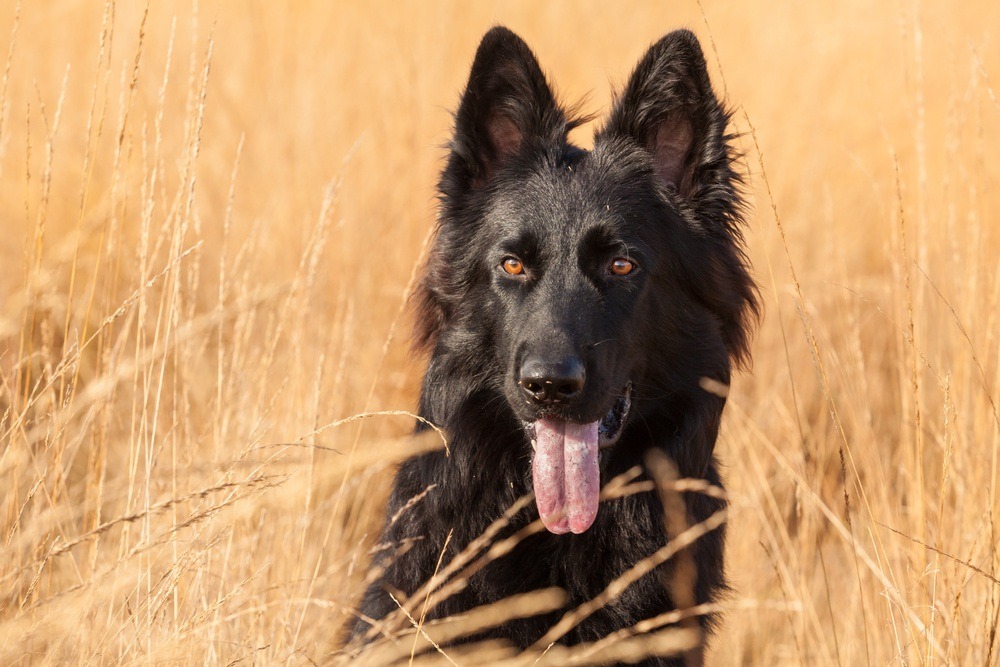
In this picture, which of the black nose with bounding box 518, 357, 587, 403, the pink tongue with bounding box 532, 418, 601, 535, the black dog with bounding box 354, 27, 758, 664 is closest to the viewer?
the black nose with bounding box 518, 357, 587, 403

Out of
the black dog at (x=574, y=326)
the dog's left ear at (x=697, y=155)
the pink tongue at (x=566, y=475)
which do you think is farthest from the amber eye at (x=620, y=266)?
the pink tongue at (x=566, y=475)

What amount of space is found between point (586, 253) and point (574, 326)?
0.32 meters

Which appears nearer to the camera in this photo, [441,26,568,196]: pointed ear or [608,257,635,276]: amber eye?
[608,257,635,276]: amber eye

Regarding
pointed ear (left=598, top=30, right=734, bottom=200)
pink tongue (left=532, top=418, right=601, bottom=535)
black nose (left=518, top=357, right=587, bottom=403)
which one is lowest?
pink tongue (left=532, top=418, right=601, bottom=535)

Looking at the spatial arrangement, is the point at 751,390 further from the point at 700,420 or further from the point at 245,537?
the point at 245,537

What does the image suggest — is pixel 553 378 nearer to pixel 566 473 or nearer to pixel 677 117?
pixel 566 473

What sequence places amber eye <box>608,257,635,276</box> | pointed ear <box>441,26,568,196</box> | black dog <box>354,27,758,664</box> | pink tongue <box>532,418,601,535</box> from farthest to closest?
pointed ear <box>441,26,568,196</box> → amber eye <box>608,257,635,276</box> → black dog <box>354,27,758,664</box> → pink tongue <box>532,418,601,535</box>

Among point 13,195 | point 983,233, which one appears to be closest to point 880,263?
point 983,233

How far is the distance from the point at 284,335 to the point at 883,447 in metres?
3.54

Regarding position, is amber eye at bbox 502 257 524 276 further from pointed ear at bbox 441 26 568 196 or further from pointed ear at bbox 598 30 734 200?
pointed ear at bbox 598 30 734 200

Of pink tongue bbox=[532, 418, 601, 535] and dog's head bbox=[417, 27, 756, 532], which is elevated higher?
dog's head bbox=[417, 27, 756, 532]

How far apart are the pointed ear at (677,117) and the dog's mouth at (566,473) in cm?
97

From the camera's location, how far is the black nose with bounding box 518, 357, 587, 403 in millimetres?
2691

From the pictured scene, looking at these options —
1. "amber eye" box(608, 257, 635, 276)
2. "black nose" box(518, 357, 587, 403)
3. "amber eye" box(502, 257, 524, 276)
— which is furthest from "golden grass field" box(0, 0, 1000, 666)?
"amber eye" box(502, 257, 524, 276)
